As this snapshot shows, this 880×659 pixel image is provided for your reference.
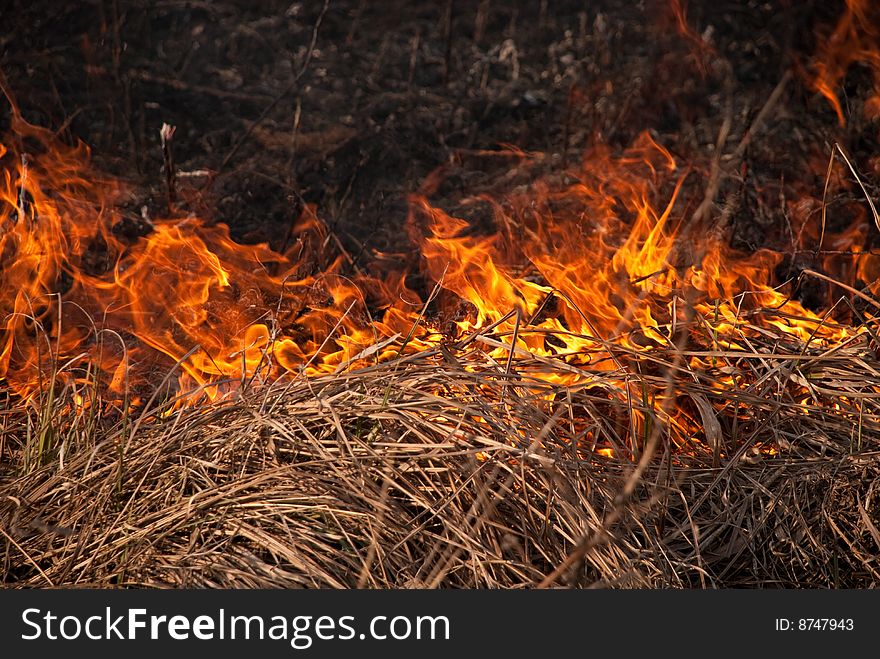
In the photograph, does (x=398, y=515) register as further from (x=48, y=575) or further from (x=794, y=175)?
(x=794, y=175)

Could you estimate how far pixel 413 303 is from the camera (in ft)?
10.9

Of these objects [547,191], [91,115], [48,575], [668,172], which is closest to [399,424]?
[48,575]

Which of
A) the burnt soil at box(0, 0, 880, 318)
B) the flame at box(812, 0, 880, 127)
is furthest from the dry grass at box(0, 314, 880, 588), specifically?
the flame at box(812, 0, 880, 127)

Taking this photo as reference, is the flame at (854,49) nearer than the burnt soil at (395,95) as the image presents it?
Yes

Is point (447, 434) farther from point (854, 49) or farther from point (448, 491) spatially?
point (854, 49)

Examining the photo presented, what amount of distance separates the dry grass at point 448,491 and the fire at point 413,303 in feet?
0.27

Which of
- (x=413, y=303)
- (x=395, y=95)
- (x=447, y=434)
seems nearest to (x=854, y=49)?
(x=395, y=95)

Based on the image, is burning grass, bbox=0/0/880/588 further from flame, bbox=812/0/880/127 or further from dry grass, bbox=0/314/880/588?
flame, bbox=812/0/880/127

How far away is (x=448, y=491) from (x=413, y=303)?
1462 mm

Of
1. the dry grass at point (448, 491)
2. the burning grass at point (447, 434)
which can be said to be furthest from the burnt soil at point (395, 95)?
the dry grass at point (448, 491)

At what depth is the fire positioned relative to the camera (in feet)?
7.88

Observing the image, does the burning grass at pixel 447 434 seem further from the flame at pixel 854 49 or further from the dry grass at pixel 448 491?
the flame at pixel 854 49

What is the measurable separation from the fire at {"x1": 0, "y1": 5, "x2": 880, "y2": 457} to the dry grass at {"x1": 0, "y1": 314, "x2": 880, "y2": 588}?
3.3 inches

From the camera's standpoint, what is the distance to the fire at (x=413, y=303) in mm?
2400
